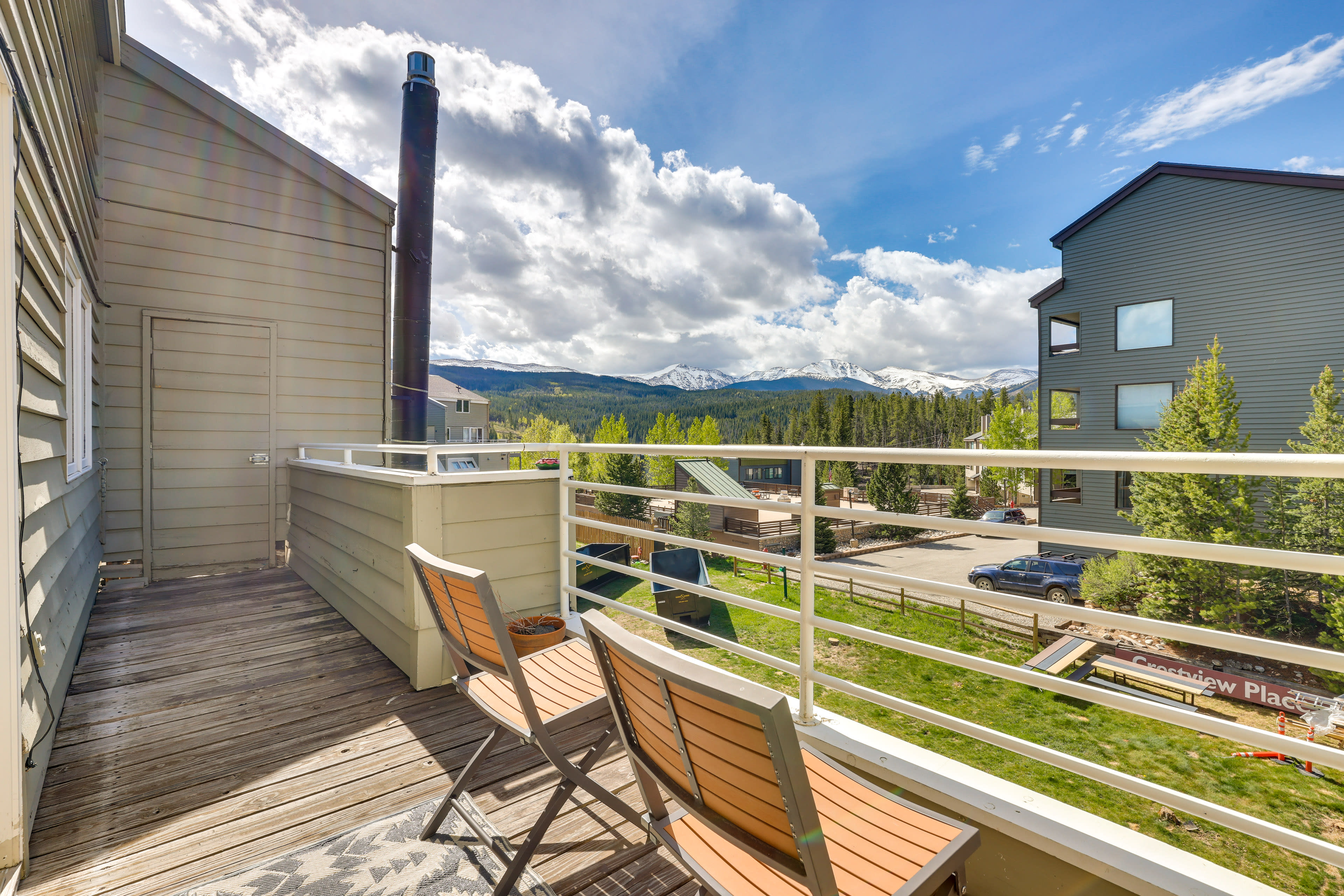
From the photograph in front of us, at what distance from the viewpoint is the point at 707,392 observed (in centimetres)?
12950

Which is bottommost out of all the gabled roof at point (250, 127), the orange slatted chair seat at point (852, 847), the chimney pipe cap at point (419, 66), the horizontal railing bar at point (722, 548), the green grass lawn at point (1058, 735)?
the green grass lawn at point (1058, 735)

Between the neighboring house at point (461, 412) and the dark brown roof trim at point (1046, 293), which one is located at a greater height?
the dark brown roof trim at point (1046, 293)

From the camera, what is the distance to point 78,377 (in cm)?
331

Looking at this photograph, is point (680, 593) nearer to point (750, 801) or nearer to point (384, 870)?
point (384, 870)

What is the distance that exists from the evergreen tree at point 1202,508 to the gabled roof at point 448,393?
111 ft

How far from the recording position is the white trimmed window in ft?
9.46

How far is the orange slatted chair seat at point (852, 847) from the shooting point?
3.08 ft

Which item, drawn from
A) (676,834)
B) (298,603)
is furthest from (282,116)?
(676,834)

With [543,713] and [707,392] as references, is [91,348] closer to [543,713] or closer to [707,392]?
[543,713]

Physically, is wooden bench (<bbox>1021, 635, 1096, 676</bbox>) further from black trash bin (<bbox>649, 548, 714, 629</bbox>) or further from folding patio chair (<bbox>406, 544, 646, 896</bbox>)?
folding patio chair (<bbox>406, 544, 646, 896</bbox>)

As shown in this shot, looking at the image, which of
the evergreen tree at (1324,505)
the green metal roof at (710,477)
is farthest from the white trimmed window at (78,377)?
the evergreen tree at (1324,505)

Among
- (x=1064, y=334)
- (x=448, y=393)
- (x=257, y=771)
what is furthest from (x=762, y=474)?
(x=257, y=771)

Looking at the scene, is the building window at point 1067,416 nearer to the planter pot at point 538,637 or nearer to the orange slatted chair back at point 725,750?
the planter pot at point 538,637

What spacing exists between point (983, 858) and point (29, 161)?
3608mm
